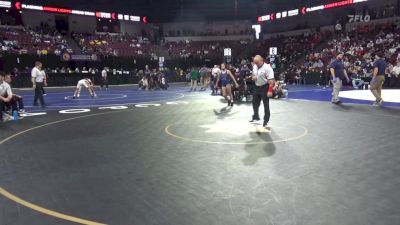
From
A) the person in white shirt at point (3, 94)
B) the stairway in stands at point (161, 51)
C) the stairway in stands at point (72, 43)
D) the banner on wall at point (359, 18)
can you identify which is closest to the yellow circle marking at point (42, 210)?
the person in white shirt at point (3, 94)

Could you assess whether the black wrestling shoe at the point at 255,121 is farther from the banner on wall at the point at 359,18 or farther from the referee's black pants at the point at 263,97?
the banner on wall at the point at 359,18

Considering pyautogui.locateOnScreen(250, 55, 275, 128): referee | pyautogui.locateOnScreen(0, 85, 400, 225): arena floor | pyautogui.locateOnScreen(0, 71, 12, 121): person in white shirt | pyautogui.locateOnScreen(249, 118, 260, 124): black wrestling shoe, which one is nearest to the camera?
pyautogui.locateOnScreen(0, 85, 400, 225): arena floor

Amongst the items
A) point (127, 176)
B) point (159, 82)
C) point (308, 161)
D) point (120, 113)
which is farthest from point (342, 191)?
point (159, 82)

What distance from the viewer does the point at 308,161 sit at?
5.61 metres

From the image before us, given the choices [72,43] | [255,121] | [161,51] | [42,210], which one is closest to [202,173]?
[42,210]

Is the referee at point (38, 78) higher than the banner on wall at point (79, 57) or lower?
lower

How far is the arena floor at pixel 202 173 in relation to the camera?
3.69m

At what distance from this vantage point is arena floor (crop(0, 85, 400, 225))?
3691 millimetres

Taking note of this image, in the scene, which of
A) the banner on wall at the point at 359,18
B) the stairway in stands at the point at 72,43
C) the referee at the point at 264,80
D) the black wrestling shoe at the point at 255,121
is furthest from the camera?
the stairway in stands at the point at 72,43

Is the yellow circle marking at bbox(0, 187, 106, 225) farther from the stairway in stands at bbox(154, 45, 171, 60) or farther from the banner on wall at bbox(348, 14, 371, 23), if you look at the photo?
the stairway in stands at bbox(154, 45, 171, 60)

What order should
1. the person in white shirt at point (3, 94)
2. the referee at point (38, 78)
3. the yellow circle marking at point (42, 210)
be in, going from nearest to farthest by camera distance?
the yellow circle marking at point (42, 210)
the person in white shirt at point (3, 94)
the referee at point (38, 78)

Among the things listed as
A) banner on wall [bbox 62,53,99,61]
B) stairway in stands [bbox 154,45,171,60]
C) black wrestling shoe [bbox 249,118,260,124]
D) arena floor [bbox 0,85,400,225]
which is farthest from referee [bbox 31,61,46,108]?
stairway in stands [bbox 154,45,171,60]

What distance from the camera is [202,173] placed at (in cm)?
510

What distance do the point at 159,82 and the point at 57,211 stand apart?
22237 millimetres
